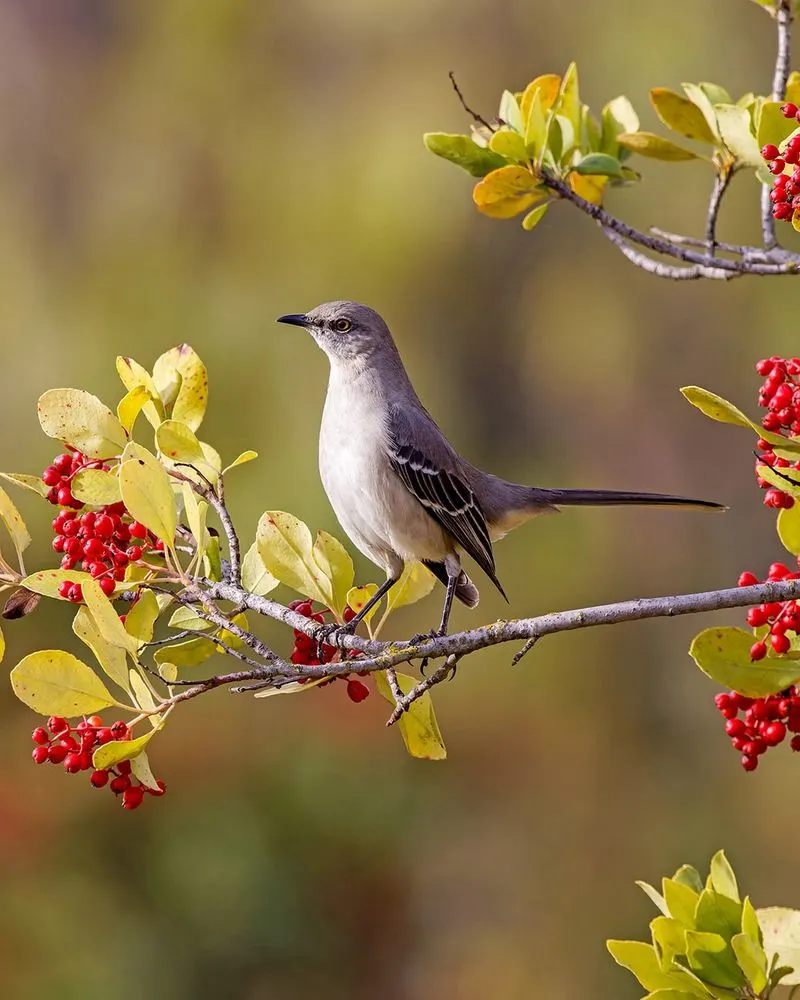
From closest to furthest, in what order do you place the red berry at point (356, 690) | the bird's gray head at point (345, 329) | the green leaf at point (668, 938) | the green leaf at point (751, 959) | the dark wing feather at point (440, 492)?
the green leaf at point (751, 959)
the green leaf at point (668, 938)
the red berry at point (356, 690)
the dark wing feather at point (440, 492)
the bird's gray head at point (345, 329)

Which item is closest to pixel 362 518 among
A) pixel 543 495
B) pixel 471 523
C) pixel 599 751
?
pixel 471 523

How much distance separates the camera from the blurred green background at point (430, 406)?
23.2ft

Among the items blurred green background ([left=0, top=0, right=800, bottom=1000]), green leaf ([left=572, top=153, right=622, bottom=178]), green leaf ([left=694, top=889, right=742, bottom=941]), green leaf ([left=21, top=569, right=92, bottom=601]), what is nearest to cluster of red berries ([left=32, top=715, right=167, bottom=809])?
green leaf ([left=21, top=569, right=92, bottom=601])

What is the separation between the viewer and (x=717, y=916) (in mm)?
2068

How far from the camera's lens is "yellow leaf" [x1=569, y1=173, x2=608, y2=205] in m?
3.22

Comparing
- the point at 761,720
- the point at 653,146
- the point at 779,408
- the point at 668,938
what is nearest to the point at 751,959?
the point at 668,938

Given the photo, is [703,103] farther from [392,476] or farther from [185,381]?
[392,476]

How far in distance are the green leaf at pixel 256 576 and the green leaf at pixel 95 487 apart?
351 mm

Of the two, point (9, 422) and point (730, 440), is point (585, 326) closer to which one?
point (730, 440)

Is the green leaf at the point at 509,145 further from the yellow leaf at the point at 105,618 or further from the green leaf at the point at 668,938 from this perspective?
the green leaf at the point at 668,938

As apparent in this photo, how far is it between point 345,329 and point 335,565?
1.74 metres

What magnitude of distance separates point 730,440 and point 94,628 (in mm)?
8798

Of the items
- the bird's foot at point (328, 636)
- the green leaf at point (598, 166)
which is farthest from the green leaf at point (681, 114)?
the bird's foot at point (328, 636)

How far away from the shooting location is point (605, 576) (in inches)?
385
